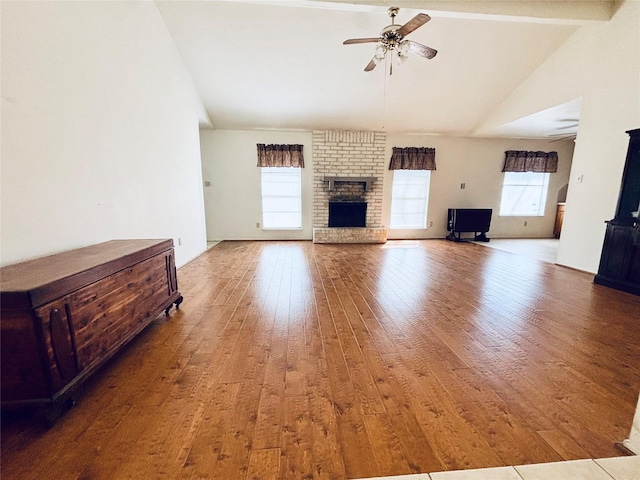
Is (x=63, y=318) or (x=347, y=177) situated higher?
(x=347, y=177)

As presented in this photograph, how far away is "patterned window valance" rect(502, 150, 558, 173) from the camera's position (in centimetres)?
660

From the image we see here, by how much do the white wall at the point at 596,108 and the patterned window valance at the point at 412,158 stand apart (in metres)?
2.30

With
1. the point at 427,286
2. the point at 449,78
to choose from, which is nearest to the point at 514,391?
the point at 427,286

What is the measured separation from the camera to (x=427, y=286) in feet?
10.7

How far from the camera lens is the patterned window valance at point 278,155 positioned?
598 centimetres

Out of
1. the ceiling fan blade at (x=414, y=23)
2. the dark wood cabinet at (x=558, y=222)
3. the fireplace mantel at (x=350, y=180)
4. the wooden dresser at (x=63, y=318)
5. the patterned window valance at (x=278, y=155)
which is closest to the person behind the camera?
the wooden dresser at (x=63, y=318)

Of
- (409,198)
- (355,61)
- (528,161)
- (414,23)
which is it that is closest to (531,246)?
(528,161)

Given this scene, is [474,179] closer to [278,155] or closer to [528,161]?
[528,161]

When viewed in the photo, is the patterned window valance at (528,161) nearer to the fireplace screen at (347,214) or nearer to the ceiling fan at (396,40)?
the fireplace screen at (347,214)

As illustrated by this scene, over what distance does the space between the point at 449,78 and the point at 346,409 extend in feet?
17.5

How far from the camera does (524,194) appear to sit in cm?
691

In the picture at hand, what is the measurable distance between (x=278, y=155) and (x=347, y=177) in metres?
1.63

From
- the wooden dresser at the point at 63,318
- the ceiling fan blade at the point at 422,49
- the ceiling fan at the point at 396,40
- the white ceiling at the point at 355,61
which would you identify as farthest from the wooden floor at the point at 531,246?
the wooden dresser at the point at 63,318

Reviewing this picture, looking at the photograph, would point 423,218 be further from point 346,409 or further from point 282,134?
point 346,409
